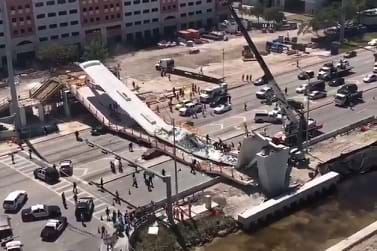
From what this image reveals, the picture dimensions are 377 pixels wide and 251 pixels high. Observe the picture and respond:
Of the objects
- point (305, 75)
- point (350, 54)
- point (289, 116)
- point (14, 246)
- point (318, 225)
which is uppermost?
point (289, 116)

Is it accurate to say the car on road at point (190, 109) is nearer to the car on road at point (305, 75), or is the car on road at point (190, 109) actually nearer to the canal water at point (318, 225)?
the car on road at point (305, 75)

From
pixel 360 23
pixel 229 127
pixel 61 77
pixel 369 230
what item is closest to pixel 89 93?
pixel 61 77

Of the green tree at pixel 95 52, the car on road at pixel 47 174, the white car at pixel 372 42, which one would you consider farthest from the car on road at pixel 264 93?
the white car at pixel 372 42

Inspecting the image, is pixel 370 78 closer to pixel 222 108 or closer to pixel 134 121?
pixel 222 108

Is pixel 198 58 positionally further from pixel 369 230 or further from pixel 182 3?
pixel 369 230

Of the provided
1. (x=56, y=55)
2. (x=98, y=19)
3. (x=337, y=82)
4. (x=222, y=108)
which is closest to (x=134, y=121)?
(x=222, y=108)
